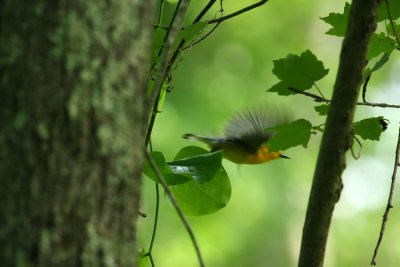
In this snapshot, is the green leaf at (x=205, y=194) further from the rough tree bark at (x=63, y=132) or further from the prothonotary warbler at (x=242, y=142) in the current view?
the prothonotary warbler at (x=242, y=142)

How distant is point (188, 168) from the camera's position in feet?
3.48

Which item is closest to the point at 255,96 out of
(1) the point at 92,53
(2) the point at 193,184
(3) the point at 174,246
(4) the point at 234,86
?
(4) the point at 234,86

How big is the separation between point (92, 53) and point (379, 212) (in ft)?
35.3

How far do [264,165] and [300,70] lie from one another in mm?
7518

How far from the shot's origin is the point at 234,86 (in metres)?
9.30

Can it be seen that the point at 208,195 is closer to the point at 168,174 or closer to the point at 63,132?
the point at 168,174

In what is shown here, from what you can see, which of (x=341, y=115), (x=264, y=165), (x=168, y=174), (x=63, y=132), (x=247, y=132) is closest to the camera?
(x=63, y=132)

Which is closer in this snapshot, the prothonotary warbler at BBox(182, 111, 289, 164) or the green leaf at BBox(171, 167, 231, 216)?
the green leaf at BBox(171, 167, 231, 216)

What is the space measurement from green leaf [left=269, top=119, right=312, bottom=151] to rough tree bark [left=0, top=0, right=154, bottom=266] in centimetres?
49

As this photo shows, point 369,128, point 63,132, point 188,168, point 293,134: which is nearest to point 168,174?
point 188,168

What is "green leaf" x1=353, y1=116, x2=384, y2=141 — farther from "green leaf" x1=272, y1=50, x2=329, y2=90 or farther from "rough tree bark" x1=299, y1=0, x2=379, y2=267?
"rough tree bark" x1=299, y1=0, x2=379, y2=267

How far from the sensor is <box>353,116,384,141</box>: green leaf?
1.08 metres

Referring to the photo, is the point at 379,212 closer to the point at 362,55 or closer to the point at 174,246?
the point at 174,246

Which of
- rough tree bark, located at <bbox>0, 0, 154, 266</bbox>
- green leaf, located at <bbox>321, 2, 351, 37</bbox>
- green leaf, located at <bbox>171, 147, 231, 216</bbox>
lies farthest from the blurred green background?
rough tree bark, located at <bbox>0, 0, 154, 266</bbox>
